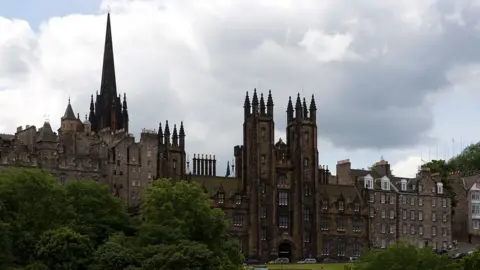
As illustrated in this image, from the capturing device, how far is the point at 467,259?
11506 centimetres

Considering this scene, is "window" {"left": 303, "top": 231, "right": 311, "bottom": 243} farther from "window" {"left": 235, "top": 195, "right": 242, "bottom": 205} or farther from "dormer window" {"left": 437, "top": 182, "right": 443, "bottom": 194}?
"dormer window" {"left": 437, "top": 182, "right": 443, "bottom": 194}

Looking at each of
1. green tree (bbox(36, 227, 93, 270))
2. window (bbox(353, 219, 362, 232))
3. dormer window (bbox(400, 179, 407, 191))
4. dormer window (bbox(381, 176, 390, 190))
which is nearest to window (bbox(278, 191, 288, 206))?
window (bbox(353, 219, 362, 232))

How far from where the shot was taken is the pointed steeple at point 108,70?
174m

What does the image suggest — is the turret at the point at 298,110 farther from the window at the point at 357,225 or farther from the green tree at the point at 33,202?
the green tree at the point at 33,202

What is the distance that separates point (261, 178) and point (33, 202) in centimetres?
5227

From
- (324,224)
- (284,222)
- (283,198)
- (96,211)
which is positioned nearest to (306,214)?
(284,222)

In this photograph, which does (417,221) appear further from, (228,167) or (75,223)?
(75,223)

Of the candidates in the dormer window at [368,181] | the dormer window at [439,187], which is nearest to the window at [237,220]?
the dormer window at [368,181]

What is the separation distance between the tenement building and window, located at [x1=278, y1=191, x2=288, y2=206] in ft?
0.50

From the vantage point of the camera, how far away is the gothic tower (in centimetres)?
17012

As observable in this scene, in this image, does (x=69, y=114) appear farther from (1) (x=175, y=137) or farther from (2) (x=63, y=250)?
(2) (x=63, y=250)

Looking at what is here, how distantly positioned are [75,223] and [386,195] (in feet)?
238

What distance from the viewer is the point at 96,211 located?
4513 inches

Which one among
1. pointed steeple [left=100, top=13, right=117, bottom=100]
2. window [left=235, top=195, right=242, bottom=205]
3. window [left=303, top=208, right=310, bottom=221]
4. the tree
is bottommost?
the tree
